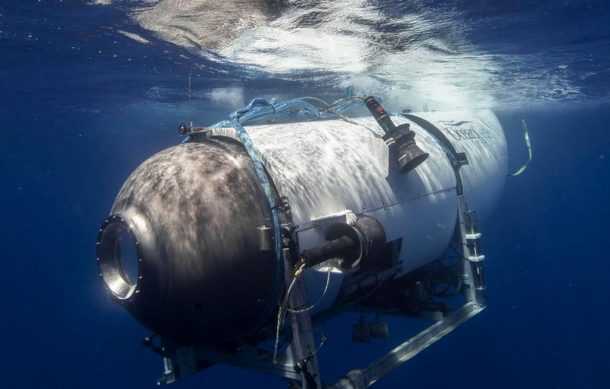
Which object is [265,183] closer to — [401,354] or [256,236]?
[256,236]

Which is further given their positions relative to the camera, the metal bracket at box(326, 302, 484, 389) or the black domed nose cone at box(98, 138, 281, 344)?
the metal bracket at box(326, 302, 484, 389)

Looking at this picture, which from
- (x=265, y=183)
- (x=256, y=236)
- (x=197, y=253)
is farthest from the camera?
(x=265, y=183)

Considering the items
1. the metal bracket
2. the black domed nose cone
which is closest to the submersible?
the black domed nose cone

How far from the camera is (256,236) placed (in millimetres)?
3707

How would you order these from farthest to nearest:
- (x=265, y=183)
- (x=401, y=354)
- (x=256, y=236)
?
(x=401, y=354), (x=265, y=183), (x=256, y=236)

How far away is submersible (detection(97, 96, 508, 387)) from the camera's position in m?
3.57

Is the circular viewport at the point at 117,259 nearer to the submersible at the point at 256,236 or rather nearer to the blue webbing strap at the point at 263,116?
the submersible at the point at 256,236

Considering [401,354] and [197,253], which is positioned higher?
[197,253]

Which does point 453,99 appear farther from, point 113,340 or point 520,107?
point 113,340

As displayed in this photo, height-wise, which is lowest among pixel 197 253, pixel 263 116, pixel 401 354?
pixel 401 354

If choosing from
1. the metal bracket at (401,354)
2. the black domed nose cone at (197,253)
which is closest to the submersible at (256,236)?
the black domed nose cone at (197,253)

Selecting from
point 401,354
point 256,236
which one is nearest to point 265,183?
point 256,236

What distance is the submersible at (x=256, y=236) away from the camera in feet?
11.7

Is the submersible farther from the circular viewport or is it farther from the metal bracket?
the metal bracket
